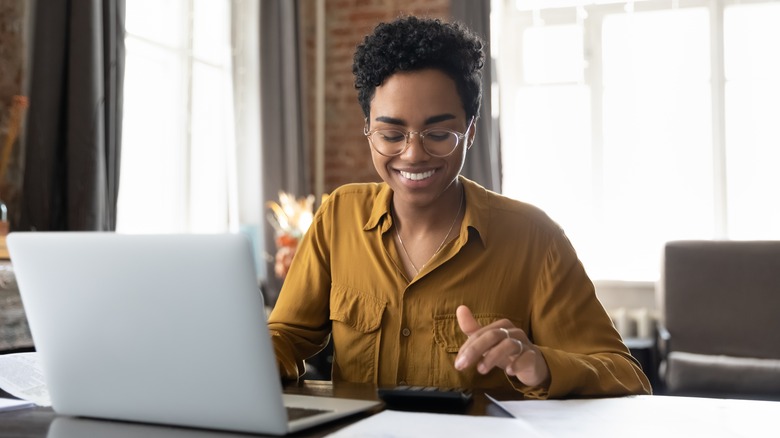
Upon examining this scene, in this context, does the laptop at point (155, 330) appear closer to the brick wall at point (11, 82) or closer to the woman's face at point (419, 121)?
the woman's face at point (419, 121)

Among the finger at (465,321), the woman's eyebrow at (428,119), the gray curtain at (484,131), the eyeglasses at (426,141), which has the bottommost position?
the finger at (465,321)

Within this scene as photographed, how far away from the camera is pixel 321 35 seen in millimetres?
5375

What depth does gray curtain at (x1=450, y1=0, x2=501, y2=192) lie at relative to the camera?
15.9ft

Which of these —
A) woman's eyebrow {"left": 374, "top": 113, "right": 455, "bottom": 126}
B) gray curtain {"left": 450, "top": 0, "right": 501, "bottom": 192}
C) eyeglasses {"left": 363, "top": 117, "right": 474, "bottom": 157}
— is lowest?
eyeglasses {"left": 363, "top": 117, "right": 474, "bottom": 157}

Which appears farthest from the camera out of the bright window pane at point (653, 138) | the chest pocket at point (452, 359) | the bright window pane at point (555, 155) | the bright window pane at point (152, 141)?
the bright window pane at point (555, 155)

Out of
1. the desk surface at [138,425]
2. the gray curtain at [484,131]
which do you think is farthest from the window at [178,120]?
the desk surface at [138,425]

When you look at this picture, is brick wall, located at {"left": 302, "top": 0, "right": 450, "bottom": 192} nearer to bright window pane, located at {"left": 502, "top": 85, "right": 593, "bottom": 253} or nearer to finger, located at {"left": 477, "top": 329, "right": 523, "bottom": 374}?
bright window pane, located at {"left": 502, "top": 85, "right": 593, "bottom": 253}

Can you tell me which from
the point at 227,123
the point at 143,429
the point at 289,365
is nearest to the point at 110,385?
the point at 143,429

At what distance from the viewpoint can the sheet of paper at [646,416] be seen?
104 cm

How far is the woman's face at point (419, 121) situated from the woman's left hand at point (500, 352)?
0.41m

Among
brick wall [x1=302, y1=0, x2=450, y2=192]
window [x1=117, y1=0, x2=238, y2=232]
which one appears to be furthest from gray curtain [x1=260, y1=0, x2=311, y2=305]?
brick wall [x1=302, y1=0, x2=450, y2=192]

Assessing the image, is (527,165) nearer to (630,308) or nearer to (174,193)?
(630,308)

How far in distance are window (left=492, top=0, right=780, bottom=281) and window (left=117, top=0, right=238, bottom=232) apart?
5.44ft

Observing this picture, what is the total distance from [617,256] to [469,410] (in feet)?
13.2
